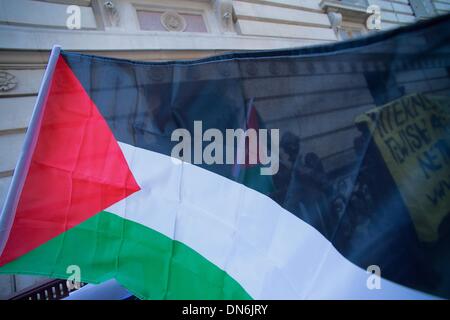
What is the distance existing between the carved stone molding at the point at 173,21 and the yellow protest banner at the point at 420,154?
17.9 ft

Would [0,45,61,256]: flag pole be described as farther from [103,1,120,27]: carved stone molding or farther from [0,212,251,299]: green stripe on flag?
[103,1,120,27]: carved stone molding

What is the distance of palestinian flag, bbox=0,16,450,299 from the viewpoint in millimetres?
1412

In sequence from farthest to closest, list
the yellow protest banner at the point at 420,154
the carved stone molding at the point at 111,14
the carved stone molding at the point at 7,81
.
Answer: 1. the carved stone molding at the point at 111,14
2. the carved stone molding at the point at 7,81
3. the yellow protest banner at the point at 420,154

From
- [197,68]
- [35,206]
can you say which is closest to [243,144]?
[197,68]

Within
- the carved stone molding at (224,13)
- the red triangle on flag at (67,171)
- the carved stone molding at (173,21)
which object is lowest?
the red triangle on flag at (67,171)

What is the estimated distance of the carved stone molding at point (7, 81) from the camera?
12.9 feet

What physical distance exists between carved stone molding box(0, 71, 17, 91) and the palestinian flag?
2526 millimetres

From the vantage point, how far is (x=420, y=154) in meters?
1.42

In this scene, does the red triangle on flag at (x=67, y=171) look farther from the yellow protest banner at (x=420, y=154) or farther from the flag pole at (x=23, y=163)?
the yellow protest banner at (x=420, y=154)

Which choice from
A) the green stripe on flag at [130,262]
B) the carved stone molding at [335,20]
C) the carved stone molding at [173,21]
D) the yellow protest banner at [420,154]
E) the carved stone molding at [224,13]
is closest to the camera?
the yellow protest banner at [420,154]

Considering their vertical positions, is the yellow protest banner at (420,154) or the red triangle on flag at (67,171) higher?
the red triangle on flag at (67,171)

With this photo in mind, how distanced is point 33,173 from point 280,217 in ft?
6.51

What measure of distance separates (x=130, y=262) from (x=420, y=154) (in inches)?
79.6

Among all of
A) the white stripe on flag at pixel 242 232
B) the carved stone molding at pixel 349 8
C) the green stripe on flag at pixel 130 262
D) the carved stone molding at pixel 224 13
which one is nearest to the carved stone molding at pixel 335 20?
the carved stone molding at pixel 349 8
